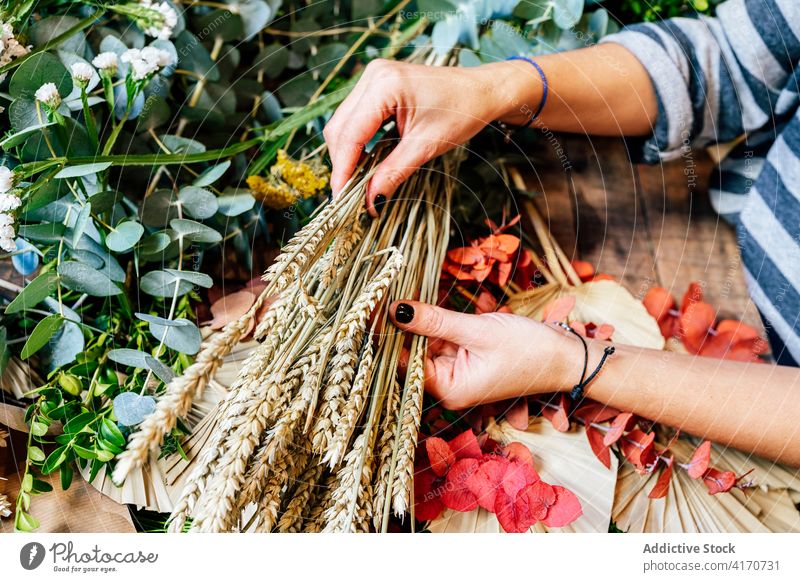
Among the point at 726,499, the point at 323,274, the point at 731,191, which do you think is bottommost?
the point at 726,499

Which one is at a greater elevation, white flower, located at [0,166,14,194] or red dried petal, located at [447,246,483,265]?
white flower, located at [0,166,14,194]

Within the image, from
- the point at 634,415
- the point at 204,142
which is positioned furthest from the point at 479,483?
the point at 204,142

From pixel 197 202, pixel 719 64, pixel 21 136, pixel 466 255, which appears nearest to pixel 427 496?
pixel 466 255

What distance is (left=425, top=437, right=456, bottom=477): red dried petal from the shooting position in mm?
460

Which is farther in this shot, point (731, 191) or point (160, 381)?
point (731, 191)

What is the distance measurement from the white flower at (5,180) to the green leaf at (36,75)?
0.09m

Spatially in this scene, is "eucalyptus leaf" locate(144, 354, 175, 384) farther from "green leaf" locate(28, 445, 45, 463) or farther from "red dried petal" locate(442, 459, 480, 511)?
"red dried petal" locate(442, 459, 480, 511)

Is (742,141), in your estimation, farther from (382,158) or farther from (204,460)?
(204,460)

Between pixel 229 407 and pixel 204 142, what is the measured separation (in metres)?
0.32

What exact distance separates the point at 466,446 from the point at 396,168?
10.2 inches

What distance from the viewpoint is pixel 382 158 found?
52cm

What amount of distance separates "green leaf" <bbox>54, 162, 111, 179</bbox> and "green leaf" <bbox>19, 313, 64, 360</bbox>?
114mm

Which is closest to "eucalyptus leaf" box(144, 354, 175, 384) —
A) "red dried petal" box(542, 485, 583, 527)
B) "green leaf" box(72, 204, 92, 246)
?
"green leaf" box(72, 204, 92, 246)

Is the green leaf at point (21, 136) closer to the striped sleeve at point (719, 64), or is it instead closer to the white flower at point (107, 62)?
the white flower at point (107, 62)
